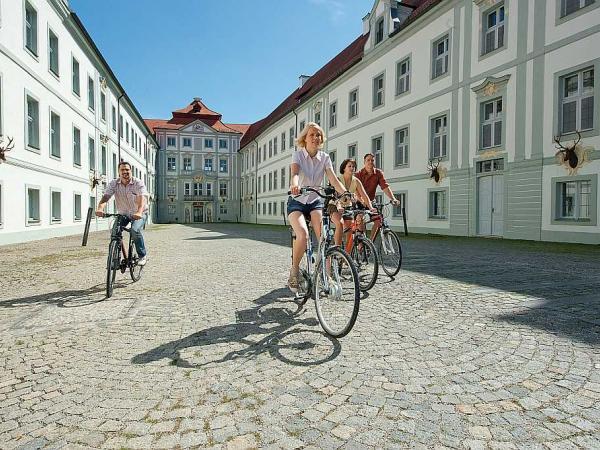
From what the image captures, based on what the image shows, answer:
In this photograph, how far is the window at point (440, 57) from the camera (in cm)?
1855

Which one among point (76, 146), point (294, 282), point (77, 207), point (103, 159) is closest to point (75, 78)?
point (76, 146)

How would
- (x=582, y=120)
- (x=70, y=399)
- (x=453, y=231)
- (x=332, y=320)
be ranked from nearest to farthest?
(x=70, y=399)
(x=332, y=320)
(x=582, y=120)
(x=453, y=231)

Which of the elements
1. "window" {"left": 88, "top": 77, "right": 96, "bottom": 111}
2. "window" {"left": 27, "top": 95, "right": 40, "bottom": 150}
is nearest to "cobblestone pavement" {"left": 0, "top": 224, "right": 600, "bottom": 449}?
"window" {"left": 27, "top": 95, "right": 40, "bottom": 150}

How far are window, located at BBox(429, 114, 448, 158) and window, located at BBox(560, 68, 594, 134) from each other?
541cm

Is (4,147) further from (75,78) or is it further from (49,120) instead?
(75,78)

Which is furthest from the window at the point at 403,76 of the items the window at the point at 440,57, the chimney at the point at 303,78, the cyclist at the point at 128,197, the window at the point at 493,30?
the chimney at the point at 303,78

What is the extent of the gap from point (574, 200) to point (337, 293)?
13033 mm

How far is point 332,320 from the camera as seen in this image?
3479 mm

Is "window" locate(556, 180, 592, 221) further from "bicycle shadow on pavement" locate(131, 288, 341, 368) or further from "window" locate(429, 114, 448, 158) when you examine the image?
"bicycle shadow on pavement" locate(131, 288, 341, 368)

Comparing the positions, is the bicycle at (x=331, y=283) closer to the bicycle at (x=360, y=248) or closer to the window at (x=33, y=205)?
the bicycle at (x=360, y=248)

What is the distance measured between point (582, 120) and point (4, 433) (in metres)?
15.9

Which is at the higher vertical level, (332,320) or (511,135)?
(511,135)

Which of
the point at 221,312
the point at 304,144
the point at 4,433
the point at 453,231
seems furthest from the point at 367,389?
the point at 453,231

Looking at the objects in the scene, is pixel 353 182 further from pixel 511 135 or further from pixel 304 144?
pixel 511 135
